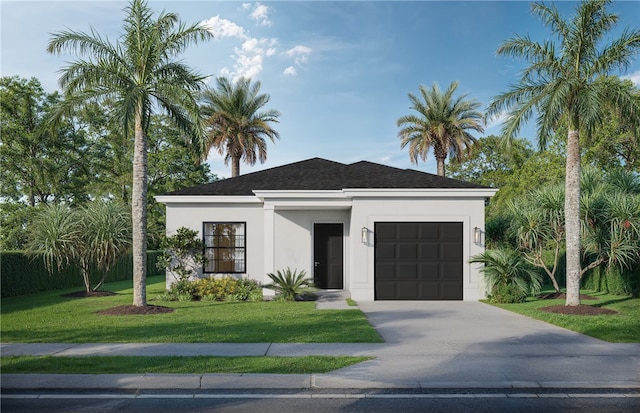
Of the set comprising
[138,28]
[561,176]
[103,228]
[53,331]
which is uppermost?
[138,28]

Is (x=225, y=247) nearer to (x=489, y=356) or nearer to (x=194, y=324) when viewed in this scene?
(x=194, y=324)

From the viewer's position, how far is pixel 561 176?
32.3 m

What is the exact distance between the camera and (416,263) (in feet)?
52.4

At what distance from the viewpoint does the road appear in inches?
218

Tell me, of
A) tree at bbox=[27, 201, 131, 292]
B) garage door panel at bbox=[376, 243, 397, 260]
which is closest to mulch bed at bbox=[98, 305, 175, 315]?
tree at bbox=[27, 201, 131, 292]

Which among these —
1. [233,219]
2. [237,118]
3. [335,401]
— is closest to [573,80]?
[335,401]

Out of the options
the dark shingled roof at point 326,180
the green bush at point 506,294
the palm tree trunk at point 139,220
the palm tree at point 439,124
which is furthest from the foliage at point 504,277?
the palm tree at point 439,124

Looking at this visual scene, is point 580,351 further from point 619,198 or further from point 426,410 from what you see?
point 619,198

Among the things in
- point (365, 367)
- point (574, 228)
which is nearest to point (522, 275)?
point (574, 228)

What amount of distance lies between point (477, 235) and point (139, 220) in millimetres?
10461

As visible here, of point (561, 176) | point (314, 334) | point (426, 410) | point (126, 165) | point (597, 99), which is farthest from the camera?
point (126, 165)

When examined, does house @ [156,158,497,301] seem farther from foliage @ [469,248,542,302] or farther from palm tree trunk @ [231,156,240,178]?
palm tree trunk @ [231,156,240,178]

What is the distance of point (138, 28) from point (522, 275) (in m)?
14.0

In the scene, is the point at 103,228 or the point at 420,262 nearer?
the point at 420,262
